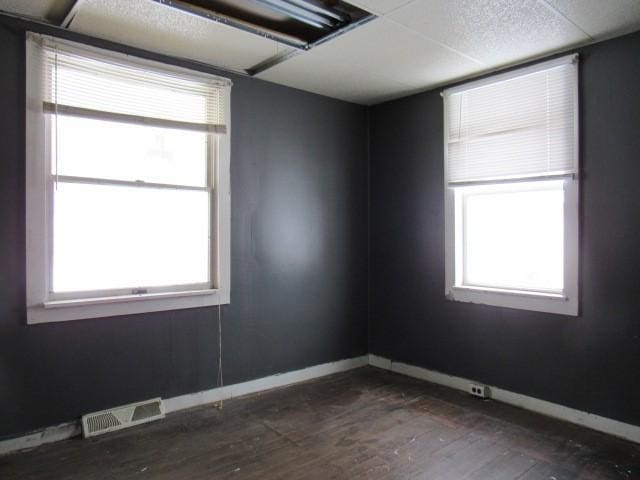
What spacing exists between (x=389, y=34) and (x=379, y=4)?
393 mm

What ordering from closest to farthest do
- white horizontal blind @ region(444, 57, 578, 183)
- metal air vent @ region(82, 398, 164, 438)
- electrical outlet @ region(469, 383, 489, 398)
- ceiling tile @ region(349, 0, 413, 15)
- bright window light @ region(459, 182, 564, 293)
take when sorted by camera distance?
ceiling tile @ region(349, 0, 413, 15) < metal air vent @ region(82, 398, 164, 438) < white horizontal blind @ region(444, 57, 578, 183) < bright window light @ region(459, 182, 564, 293) < electrical outlet @ region(469, 383, 489, 398)

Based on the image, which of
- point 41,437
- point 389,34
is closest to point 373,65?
point 389,34

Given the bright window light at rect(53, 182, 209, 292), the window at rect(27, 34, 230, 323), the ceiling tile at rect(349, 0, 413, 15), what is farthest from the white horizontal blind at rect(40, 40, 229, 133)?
the ceiling tile at rect(349, 0, 413, 15)

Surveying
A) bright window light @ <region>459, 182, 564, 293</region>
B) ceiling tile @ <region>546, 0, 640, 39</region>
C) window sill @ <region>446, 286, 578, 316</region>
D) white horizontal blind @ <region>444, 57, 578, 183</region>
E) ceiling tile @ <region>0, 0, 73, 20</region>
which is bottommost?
window sill @ <region>446, 286, 578, 316</region>

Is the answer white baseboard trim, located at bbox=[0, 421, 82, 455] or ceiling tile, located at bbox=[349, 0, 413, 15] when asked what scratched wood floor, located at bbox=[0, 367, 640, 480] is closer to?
white baseboard trim, located at bbox=[0, 421, 82, 455]

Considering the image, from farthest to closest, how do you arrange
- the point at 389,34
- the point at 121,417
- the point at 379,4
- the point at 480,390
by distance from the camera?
the point at 480,390
the point at 121,417
the point at 389,34
the point at 379,4

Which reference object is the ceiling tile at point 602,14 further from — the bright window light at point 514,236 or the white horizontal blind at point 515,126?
the bright window light at point 514,236

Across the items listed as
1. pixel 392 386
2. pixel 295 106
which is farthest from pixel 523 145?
pixel 392 386

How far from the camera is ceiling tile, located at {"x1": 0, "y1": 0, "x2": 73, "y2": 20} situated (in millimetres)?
2482

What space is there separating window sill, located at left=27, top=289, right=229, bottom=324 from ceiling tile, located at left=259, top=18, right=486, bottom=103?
179 cm

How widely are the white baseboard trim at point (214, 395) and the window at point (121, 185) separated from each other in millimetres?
675

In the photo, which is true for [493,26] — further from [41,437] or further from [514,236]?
[41,437]

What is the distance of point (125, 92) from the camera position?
303 cm

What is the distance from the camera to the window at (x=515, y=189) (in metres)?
3.10
